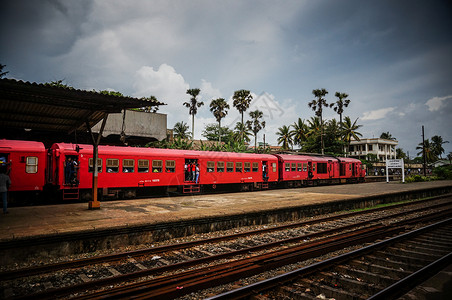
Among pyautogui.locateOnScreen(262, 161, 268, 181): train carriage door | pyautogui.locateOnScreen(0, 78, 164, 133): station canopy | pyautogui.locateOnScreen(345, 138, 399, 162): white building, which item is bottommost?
pyautogui.locateOnScreen(262, 161, 268, 181): train carriage door

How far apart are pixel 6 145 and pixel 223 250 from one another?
1181 cm

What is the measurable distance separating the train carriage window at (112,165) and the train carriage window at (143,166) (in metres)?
1.20

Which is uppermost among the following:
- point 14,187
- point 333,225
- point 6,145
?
point 6,145

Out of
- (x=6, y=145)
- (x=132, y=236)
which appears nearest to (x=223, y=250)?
(x=132, y=236)

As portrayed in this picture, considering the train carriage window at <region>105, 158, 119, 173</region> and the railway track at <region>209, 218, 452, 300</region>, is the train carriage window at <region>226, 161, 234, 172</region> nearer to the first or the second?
the train carriage window at <region>105, 158, 119, 173</region>

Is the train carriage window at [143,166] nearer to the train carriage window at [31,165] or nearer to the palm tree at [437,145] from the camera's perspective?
the train carriage window at [31,165]

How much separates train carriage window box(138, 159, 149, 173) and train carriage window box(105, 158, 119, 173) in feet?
3.93

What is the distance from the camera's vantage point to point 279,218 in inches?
446

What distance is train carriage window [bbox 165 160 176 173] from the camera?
16422mm

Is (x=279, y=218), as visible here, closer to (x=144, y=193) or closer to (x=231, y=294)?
(x=231, y=294)

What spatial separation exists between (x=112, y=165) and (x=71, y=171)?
6.41ft

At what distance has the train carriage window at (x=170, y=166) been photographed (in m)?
16.4

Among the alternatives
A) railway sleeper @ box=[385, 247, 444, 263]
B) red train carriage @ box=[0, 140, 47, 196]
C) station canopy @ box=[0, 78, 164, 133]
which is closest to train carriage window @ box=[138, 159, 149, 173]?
station canopy @ box=[0, 78, 164, 133]

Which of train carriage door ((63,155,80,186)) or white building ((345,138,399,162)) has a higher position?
white building ((345,138,399,162))
